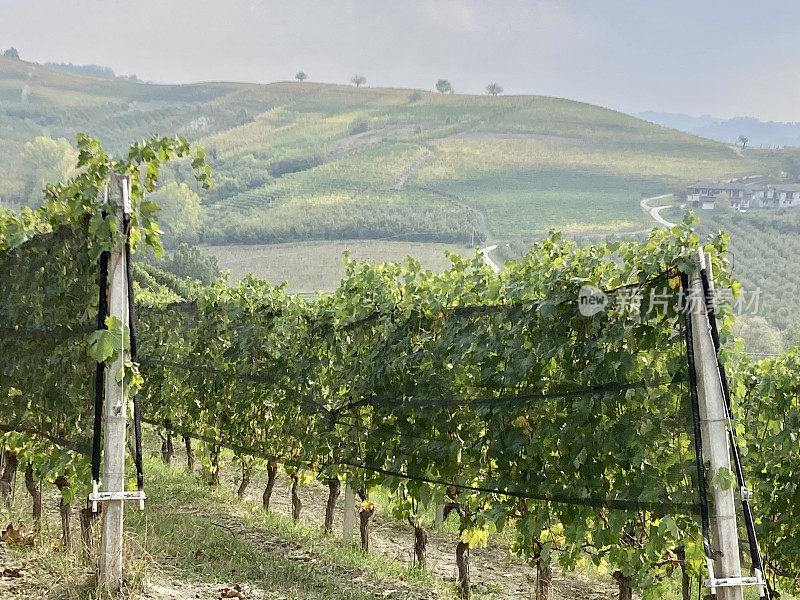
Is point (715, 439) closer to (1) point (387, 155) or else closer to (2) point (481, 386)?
(2) point (481, 386)

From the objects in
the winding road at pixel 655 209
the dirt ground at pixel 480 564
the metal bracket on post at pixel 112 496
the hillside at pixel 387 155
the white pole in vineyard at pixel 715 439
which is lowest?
the dirt ground at pixel 480 564

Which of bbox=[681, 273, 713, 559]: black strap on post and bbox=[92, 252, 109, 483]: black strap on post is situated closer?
bbox=[681, 273, 713, 559]: black strap on post

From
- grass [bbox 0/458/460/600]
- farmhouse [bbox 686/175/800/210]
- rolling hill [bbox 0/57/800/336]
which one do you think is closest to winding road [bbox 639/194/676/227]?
rolling hill [bbox 0/57/800/336]

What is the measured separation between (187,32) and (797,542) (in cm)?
19020

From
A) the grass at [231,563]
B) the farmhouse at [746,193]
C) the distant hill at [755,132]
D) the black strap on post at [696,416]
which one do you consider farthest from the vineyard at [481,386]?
the distant hill at [755,132]

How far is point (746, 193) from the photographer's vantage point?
270 feet

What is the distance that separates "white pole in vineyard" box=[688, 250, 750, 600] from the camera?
3.45 m

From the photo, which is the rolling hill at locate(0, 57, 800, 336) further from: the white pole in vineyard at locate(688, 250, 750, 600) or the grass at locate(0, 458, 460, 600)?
the white pole in vineyard at locate(688, 250, 750, 600)

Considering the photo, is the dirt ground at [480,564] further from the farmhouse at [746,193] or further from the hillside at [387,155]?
the farmhouse at [746,193]

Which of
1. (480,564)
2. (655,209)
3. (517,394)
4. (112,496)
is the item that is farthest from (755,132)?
(112,496)

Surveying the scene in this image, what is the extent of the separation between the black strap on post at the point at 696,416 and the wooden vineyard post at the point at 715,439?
2 cm

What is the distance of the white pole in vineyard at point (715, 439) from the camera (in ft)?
11.3

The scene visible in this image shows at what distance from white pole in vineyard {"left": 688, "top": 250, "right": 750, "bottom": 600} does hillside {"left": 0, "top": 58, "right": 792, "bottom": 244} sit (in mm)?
74629

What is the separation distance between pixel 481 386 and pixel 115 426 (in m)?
2.02
